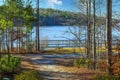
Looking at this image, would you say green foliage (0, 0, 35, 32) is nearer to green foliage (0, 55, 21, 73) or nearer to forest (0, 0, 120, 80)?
forest (0, 0, 120, 80)

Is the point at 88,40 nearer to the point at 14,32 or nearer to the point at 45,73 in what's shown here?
the point at 45,73

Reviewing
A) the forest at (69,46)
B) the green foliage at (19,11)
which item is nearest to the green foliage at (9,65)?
the forest at (69,46)

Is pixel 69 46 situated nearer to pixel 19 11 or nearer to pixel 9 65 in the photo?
pixel 19 11

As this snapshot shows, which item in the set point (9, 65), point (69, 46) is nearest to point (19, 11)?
point (69, 46)

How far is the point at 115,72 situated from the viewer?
57.4ft

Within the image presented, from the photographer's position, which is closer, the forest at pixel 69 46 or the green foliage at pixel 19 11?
the forest at pixel 69 46

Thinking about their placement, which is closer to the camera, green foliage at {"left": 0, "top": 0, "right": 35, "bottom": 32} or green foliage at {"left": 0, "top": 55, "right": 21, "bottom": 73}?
green foliage at {"left": 0, "top": 55, "right": 21, "bottom": 73}

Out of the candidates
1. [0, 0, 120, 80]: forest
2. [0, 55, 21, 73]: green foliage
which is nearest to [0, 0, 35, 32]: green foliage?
[0, 0, 120, 80]: forest

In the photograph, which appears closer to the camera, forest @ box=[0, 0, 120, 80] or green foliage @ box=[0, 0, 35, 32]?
forest @ box=[0, 0, 120, 80]

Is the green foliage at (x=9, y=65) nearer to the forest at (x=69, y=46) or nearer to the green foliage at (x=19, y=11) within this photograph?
the forest at (x=69, y=46)

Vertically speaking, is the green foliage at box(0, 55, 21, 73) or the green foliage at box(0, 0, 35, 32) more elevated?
the green foliage at box(0, 0, 35, 32)

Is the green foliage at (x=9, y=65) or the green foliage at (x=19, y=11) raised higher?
the green foliage at (x=19, y=11)

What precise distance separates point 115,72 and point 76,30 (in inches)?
384

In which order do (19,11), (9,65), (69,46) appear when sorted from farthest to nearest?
(69,46), (19,11), (9,65)
